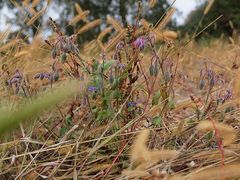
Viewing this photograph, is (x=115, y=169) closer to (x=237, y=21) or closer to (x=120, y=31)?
(x=120, y=31)

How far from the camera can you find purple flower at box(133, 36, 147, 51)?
1100mm

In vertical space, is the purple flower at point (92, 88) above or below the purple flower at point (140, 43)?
below

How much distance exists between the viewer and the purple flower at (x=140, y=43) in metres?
1.10

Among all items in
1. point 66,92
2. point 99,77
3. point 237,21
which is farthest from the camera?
point 237,21

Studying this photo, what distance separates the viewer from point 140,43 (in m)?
1.10

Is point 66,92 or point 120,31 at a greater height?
point 66,92

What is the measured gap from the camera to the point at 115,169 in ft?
3.22

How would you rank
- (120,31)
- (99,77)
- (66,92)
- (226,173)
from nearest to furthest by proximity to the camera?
(66,92) < (226,173) < (99,77) < (120,31)

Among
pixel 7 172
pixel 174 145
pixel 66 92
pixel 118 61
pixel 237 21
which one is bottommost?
pixel 237 21

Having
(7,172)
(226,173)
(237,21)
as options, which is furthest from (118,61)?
(237,21)

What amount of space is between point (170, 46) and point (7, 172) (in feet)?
1.52

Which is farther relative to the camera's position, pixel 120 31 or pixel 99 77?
pixel 120 31

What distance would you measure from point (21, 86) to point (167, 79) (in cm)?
35

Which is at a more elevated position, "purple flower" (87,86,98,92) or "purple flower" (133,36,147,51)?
"purple flower" (133,36,147,51)
